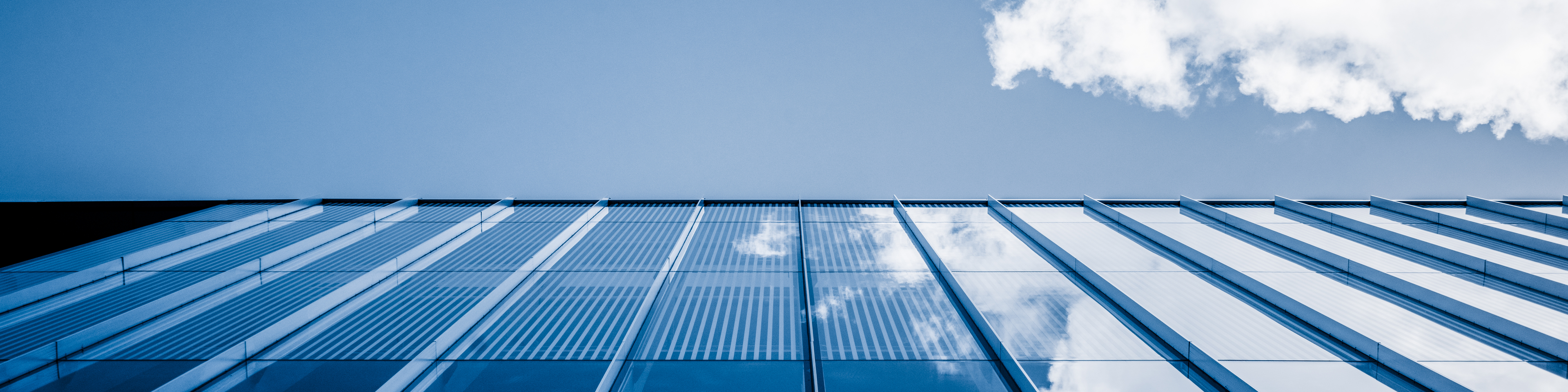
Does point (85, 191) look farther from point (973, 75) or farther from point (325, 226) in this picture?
point (973, 75)

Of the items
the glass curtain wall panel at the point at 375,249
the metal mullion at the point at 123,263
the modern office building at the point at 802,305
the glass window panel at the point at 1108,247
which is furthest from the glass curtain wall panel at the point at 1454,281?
the metal mullion at the point at 123,263

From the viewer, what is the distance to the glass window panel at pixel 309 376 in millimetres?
4137

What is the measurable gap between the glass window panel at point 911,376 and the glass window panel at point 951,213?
13.8 feet

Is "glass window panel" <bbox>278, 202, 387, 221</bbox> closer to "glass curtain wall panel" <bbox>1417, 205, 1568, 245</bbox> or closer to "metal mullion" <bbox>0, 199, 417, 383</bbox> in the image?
"metal mullion" <bbox>0, 199, 417, 383</bbox>

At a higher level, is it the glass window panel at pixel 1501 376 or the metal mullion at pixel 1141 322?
the metal mullion at pixel 1141 322

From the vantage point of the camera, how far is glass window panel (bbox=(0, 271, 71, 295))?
600 cm

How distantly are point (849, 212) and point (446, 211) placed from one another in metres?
6.64

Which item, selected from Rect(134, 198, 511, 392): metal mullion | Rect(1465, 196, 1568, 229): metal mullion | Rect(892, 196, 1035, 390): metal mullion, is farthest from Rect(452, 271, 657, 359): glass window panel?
Rect(1465, 196, 1568, 229): metal mullion

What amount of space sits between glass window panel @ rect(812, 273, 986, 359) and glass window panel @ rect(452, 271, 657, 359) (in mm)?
1828

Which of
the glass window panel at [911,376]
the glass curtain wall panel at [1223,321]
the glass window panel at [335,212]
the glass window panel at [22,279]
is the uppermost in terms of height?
the glass window panel at [335,212]

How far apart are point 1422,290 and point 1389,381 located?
2.21 metres

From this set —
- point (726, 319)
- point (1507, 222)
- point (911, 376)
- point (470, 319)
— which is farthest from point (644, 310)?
point (1507, 222)

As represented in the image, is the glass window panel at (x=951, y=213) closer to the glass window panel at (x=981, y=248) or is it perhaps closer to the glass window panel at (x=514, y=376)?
the glass window panel at (x=981, y=248)

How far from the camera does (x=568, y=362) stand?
4.57 metres
